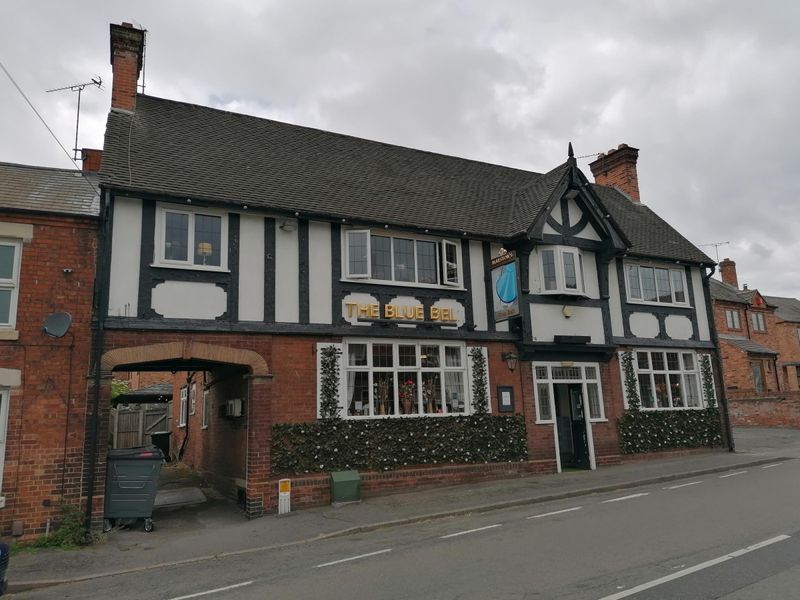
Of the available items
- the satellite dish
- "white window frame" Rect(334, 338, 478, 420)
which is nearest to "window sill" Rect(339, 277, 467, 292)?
"white window frame" Rect(334, 338, 478, 420)

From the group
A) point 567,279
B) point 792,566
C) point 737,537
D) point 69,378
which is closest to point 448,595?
point 792,566

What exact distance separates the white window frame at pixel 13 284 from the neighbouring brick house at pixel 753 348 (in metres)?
31.3

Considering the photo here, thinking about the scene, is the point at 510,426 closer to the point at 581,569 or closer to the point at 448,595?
the point at 581,569

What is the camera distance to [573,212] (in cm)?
1758

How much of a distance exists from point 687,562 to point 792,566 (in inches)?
42.4

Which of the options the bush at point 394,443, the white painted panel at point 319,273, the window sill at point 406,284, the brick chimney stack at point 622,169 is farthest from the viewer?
the brick chimney stack at point 622,169

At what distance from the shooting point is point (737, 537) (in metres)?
8.12

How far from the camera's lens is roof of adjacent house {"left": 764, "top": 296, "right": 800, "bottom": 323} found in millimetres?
47906

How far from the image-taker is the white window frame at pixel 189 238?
39.9 ft

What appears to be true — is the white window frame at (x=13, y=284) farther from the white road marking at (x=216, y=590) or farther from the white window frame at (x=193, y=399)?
the white window frame at (x=193, y=399)

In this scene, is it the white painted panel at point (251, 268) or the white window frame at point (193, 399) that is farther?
the white window frame at point (193, 399)

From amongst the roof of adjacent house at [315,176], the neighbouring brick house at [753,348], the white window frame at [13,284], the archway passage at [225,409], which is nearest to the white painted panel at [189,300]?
the archway passage at [225,409]

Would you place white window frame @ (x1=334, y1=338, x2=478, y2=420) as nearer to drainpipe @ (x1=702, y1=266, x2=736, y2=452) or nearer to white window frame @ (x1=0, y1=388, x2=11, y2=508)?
white window frame @ (x1=0, y1=388, x2=11, y2=508)

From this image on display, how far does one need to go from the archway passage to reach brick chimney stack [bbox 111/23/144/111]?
699 centimetres
